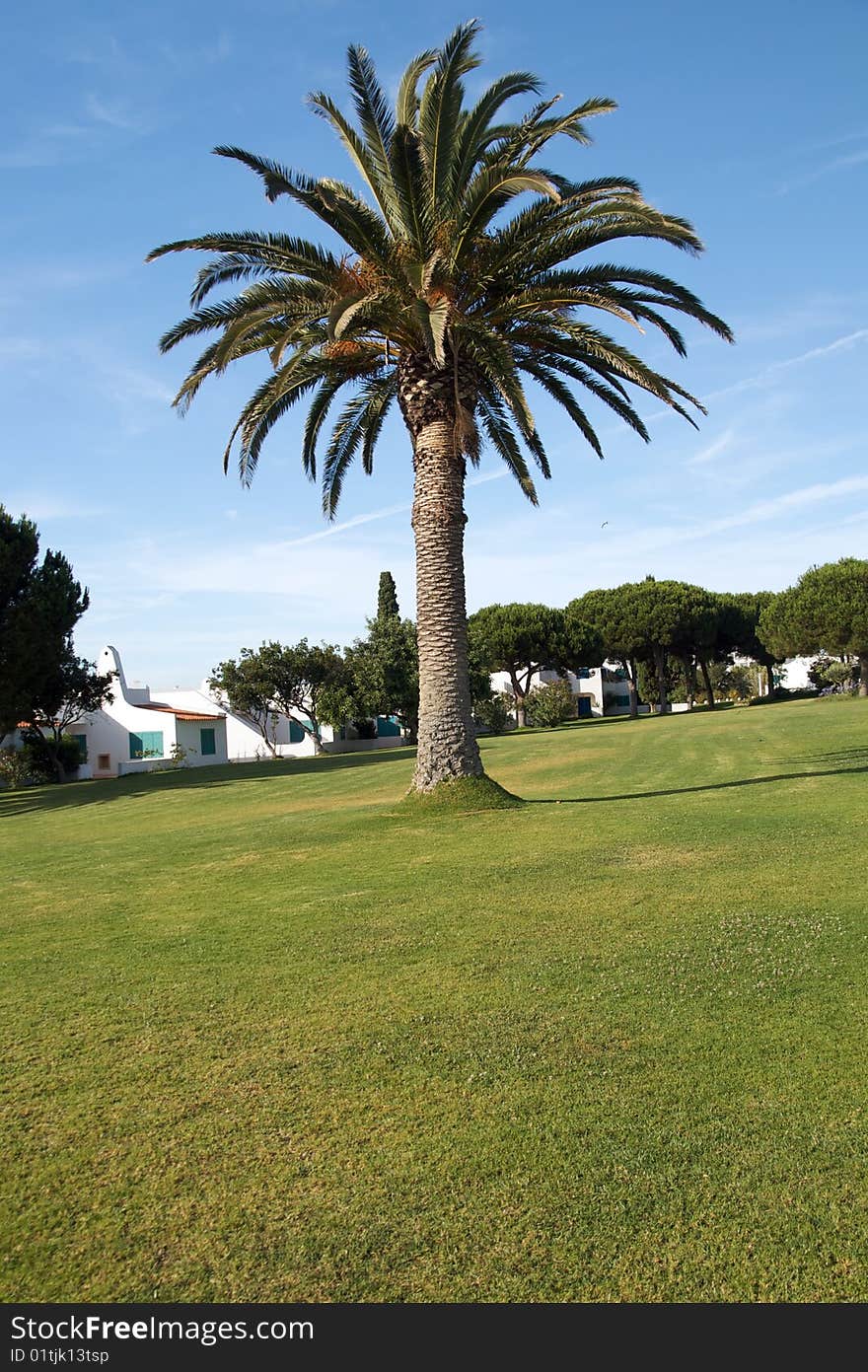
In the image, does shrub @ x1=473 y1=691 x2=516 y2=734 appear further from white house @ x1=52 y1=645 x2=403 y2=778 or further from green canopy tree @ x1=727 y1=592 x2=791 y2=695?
green canopy tree @ x1=727 y1=592 x2=791 y2=695

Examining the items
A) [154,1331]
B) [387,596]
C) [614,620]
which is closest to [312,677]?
[387,596]

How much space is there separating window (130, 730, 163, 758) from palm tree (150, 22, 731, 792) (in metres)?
36.8

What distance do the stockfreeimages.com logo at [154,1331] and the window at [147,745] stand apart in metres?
48.9

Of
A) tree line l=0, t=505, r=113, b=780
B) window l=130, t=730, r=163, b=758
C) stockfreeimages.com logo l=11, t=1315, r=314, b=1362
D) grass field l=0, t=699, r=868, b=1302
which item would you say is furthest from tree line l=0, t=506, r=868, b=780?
stockfreeimages.com logo l=11, t=1315, r=314, b=1362

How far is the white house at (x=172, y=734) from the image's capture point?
50312 mm

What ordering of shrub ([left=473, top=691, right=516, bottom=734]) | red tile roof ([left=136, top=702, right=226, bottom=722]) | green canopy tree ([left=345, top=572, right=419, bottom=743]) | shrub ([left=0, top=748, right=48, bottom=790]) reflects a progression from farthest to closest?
shrub ([left=473, top=691, right=516, bottom=734]), red tile roof ([left=136, top=702, right=226, bottom=722]), green canopy tree ([left=345, top=572, right=419, bottom=743]), shrub ([left=0, top=748, right=48, bottom=790])

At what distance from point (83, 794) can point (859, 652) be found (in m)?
47.6

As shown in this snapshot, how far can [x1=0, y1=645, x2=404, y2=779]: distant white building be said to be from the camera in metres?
50.3

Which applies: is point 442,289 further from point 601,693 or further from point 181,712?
point 601,693

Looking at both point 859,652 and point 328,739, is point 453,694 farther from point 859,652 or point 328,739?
point 859,652

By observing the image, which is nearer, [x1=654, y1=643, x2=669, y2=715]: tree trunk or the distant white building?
the distant white building

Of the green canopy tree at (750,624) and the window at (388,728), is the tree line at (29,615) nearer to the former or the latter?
the window at (388,728)

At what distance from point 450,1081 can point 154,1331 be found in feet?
5.92

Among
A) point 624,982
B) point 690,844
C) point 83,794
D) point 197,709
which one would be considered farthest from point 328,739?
point 624,982
